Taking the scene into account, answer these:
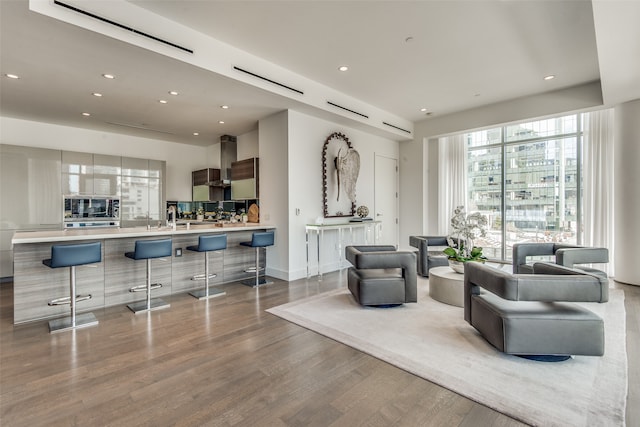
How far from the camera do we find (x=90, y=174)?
6215 millimetres

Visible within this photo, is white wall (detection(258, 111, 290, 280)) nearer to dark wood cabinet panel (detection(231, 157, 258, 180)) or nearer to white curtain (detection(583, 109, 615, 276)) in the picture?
dark wood cabinet panel (detection(231, 157, 258, 180))

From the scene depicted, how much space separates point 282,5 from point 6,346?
425cm

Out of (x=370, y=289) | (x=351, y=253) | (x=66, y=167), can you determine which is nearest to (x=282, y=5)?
(x=351, y=253)

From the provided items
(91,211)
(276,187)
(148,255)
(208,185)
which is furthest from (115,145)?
(148,255)

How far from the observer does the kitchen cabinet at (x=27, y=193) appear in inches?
208

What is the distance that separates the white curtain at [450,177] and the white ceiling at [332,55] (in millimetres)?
1478

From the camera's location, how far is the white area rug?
6.14ft

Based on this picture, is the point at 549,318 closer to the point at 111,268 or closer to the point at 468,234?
the point at 468,234

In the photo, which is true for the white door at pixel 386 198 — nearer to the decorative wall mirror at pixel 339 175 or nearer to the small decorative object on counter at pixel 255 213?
the decorative wall mirror at pixel 339 175

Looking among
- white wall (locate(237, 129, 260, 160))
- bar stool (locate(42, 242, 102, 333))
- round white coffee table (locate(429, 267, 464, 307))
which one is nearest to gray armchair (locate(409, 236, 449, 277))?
round white coffee table (locate(429, 267, 464, 307))

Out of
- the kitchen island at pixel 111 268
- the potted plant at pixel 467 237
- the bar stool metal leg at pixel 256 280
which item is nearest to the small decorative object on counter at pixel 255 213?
the kitchen island at pixel 111 268

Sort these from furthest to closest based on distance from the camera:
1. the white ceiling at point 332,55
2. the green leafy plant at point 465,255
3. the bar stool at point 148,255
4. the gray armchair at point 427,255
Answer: the gray armchair at point 427,255 < the green leafy plant at point 465,255 < the bar stool at point 148,255 < the white ceiling at point 332,55

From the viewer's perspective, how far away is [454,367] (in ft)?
7.70

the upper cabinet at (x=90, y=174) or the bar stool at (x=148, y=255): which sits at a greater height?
the upper cabinet at (x=90, y=174)
